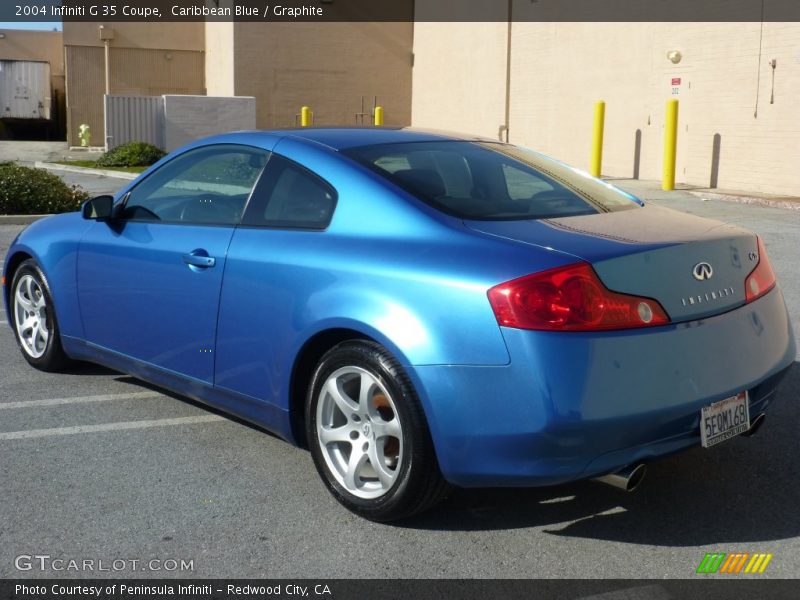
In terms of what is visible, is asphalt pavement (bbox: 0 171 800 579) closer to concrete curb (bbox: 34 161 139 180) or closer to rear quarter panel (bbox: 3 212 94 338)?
rear quarter panel (bbox: 3 212 94 338)

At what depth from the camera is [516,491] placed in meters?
4.36

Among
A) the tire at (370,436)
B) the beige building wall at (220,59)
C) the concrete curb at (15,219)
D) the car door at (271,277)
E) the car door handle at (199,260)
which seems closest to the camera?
the tire at (370,436)

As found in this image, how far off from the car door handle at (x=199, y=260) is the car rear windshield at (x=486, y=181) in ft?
2.53

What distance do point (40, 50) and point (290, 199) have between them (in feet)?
141

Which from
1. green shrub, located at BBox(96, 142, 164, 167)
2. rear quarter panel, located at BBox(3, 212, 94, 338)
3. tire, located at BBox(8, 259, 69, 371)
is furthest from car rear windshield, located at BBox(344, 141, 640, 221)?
green shrub, located at BBox(96, 142, 164, 167)

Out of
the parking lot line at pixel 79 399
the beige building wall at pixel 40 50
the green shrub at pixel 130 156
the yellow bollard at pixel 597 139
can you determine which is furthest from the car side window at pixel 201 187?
the beige building wall at pixel 40 50

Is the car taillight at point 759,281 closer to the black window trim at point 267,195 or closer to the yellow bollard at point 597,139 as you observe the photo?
the black window trim at point 267,195

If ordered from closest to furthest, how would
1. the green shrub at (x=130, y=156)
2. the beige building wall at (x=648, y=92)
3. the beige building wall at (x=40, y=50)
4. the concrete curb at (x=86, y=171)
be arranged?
the beige building wall at (x=648, y=92)
the concrete curb at (x=86, y=171)
the green shrub at (x=130, y=156)
the beige building wall at (x=40, y=50)

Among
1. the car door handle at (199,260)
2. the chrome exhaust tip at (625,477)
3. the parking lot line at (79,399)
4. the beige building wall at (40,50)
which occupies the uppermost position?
the beige building wall at (40,50)

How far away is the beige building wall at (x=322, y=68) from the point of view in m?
32.7

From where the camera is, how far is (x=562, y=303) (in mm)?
3523

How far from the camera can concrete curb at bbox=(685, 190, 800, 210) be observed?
16.2 meters

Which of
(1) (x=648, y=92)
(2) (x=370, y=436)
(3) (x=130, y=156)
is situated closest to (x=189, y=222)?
(2) (x=370, y=436)

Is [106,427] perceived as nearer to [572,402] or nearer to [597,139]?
[572,402]
